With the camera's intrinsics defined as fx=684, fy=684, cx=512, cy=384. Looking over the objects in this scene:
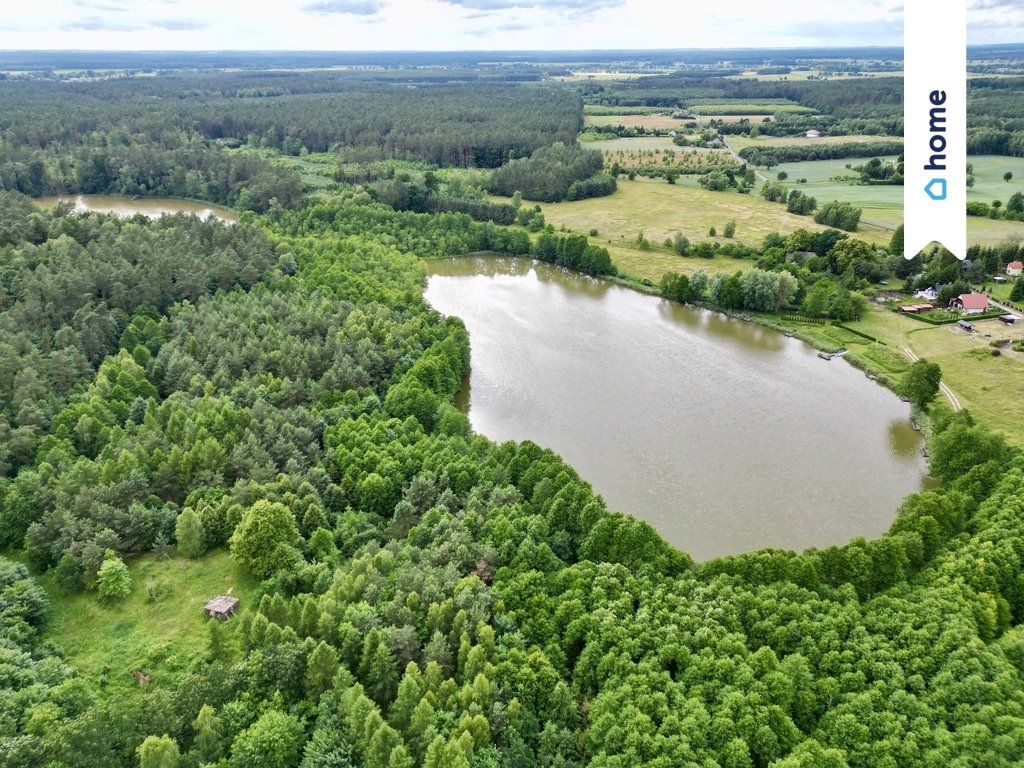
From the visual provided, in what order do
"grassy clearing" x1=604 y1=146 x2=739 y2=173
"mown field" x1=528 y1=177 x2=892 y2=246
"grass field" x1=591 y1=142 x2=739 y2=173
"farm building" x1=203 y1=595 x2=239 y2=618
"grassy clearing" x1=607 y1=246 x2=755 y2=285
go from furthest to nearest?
"grass field" x1=591 y1=142 x2=739 y2=173
"grassy clearing" x1=604 y1=146 x2=739 y2=173
"mown field" x1=528 y1=177 x2=892 y2=246
"grassy clearing" x1=607 y1=246 x2=755 y2=285
"farm building" x1=203 y1=595 x2=239 y2=618

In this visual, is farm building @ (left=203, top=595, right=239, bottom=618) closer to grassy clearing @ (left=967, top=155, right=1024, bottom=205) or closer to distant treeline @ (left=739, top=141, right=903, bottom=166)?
grassy clearing @ (left=967, top=155, right=1024, bottom=205)

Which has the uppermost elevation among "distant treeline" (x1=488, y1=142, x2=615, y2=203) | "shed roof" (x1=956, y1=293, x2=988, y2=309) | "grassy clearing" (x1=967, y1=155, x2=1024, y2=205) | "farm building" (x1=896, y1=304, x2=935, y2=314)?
"distant treeline" (x1=488, y1=142, x2=615, y2=203)

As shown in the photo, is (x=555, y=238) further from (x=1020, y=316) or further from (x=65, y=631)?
(x=65, y=631)

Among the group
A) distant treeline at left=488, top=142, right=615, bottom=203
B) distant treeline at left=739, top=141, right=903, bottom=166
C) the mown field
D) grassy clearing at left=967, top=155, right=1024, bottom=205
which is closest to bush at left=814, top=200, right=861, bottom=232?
the mown field

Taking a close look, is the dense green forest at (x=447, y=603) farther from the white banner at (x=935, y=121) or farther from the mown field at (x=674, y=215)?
the mown field at (x=674, y=215)

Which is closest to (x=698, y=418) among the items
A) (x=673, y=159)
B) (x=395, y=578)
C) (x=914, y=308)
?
(x=395, y=578)

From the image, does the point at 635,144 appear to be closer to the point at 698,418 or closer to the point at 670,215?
the point at 670,215

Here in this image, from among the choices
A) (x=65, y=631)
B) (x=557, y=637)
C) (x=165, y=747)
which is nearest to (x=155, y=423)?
(x=65, y=631)
